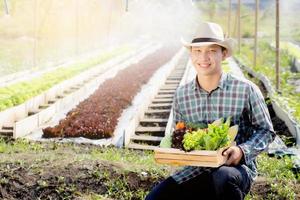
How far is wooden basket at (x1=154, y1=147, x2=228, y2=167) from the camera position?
3.39m

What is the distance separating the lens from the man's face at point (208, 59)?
12.4 feet

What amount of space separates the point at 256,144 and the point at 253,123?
0.17 metres

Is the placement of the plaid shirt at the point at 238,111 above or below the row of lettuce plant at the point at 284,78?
above

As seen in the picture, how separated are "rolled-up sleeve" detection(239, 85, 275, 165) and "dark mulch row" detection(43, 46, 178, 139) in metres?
7.15

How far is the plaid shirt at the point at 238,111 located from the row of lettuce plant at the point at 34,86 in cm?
855

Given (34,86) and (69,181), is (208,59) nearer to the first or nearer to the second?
(69,181)

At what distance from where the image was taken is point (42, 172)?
6398 mm

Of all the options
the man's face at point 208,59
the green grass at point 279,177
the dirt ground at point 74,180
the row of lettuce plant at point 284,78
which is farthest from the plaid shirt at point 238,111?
the row of lettuce plant at point 284,78

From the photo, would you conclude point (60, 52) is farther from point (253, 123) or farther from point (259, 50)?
point (253, 123)

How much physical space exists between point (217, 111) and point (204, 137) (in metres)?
0.38

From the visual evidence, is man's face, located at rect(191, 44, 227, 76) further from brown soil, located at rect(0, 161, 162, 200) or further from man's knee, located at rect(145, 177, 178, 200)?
brown soil, located at rect(0, 161, 162, 200)

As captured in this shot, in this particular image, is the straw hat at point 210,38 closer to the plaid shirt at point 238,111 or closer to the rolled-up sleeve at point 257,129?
the plaid shirt at point 238,111

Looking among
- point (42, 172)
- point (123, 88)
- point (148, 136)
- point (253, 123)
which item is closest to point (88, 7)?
point (123, 88)

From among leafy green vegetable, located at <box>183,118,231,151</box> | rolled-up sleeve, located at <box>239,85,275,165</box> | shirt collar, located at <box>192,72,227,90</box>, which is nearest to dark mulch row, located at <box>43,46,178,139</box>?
shirt collar, located at <box>192,72,227,90</box>
